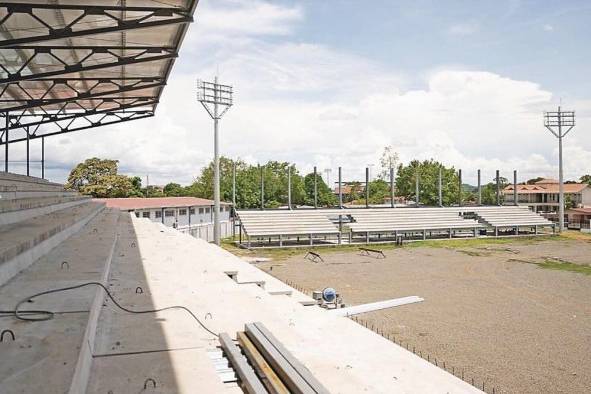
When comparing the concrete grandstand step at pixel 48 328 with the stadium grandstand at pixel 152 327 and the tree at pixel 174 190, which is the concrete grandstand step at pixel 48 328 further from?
the tree at pixel 174 190

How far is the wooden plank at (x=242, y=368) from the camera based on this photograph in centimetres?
253

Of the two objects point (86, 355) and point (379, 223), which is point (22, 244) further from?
point (379, 223)

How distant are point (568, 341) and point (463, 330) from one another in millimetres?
2122

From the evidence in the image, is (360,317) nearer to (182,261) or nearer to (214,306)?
(182,261)

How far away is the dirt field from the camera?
830 centimetres

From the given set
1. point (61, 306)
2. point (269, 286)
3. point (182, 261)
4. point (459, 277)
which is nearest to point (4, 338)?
point (61, 306)

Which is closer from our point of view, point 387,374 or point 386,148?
point 387,374

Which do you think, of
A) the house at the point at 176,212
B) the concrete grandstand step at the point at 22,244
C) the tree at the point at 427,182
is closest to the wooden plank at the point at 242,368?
the concrete grandstand step at the point at 22,244

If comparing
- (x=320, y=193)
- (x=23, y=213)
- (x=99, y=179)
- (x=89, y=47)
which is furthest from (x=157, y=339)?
(x=320, y=193)

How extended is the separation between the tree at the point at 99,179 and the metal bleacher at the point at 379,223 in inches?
801

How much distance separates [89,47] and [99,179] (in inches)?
1654

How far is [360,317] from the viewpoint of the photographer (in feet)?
38.7

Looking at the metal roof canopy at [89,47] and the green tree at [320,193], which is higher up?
the metal roof canopy at [89,47]

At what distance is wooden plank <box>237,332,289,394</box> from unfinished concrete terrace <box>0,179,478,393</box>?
14cm
